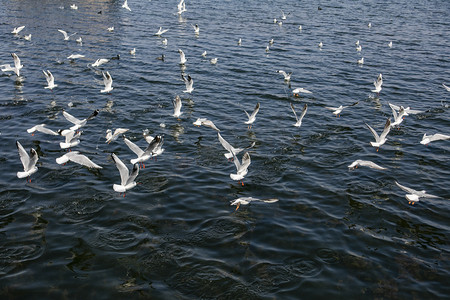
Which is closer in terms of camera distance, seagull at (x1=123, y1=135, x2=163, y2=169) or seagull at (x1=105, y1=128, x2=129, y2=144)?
seagull at (x1=123, y1=135, x2=163, y2=169)

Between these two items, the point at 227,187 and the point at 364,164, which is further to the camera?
the point at 364,164

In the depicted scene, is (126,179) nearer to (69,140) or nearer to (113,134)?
(69,140)

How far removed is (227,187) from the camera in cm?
1327

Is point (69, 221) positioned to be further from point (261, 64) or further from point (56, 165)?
point (261, 64)

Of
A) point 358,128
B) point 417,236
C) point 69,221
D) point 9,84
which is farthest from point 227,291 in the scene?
point 9,84

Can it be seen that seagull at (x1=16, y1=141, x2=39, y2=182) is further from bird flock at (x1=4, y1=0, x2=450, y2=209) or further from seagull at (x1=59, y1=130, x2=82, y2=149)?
seagull at (x1=59, y1=130, x2=82, y2=149)

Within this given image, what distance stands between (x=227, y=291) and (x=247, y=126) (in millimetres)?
10052

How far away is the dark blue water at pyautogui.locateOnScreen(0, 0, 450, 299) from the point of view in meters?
9.40

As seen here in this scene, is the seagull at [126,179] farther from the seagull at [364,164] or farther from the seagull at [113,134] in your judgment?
the seagull at [364,164]

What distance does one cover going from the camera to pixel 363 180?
45.5ft

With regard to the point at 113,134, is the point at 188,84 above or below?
above

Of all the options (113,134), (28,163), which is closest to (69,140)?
(113,134)

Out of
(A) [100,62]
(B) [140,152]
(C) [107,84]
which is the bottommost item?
(B) [140,152]

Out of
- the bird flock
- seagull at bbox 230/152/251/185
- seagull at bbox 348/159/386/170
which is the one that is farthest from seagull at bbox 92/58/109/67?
seagull at bbox 348/159/386/170
